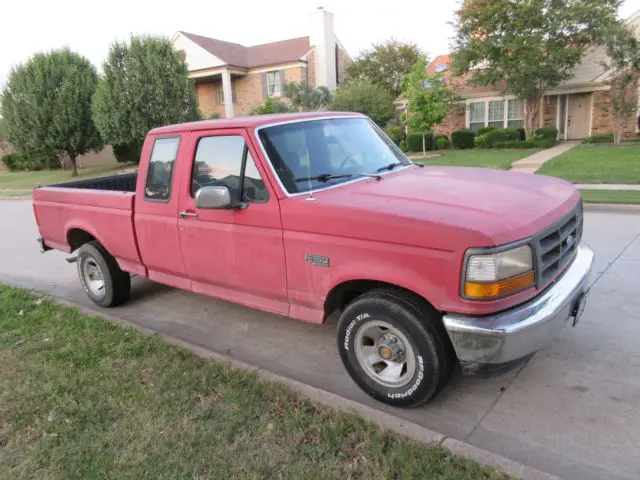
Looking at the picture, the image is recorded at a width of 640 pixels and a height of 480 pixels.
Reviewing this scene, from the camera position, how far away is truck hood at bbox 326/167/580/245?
9.46ft

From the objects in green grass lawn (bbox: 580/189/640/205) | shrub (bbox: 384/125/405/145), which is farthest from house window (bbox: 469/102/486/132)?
green grass lawn (bbox: 580/189/640/205)

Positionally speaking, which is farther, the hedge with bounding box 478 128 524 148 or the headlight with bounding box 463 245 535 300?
the hedge with bounding box 478 128 524 148

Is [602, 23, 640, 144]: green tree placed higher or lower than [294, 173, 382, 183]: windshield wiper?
higher

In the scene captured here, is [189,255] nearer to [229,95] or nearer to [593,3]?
[593,3]

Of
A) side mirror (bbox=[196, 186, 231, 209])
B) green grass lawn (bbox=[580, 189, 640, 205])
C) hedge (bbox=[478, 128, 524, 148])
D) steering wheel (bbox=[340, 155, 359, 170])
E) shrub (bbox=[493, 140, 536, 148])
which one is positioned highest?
steering wheel (bbox=[340, 155, 359, 170])

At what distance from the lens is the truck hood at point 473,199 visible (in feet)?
9.46

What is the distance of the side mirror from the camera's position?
3.65 metres

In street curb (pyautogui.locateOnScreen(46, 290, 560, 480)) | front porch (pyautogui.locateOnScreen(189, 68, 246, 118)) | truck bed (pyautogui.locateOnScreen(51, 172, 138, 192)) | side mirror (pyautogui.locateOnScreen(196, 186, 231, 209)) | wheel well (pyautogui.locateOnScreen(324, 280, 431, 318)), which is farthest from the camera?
front porch (pyautogui.locateOnScreen(189, 68, 246, 118))

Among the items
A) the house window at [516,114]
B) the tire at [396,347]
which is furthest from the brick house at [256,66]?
the tire at [396,347]

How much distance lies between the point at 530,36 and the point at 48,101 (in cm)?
2376

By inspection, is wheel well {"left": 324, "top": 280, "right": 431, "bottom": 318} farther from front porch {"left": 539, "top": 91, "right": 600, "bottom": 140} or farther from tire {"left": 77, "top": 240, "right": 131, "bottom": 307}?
front porch {"left": 539, "top": 91, "right": 600, "bottom": 140}

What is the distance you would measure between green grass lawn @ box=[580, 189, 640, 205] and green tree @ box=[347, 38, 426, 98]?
101 feet

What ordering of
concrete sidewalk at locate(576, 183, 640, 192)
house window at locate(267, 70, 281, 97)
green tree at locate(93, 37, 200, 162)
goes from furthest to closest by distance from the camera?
house window at locate(267, 70, 281, 97) < green tree at locate(93, 37, 200, 162) < concrete sidewalk at locate(576, 183, 640, 192)

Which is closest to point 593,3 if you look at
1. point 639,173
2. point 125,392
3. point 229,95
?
point 639,173
